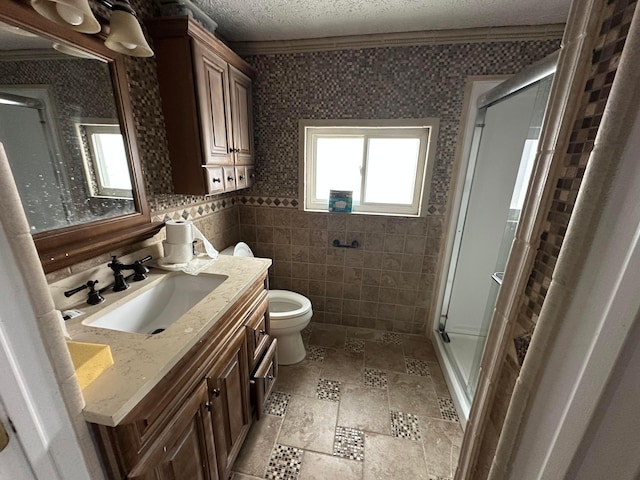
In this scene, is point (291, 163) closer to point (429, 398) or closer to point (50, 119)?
point (50, 119)

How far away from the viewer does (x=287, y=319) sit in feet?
5.46

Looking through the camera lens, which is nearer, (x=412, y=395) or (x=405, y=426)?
(x=405, y=426)

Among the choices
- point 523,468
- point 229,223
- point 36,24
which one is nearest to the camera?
point 523,468

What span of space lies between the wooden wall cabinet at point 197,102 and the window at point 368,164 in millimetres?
584

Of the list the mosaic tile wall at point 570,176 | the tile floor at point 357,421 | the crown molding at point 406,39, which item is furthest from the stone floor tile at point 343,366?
the crown molding at point 406,39

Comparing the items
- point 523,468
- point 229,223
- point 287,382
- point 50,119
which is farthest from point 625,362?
point 229,223

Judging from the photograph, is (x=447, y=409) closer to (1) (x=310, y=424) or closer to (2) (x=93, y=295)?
(1) (x=310, y=424)

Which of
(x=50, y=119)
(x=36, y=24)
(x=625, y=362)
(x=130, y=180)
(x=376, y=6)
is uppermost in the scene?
(x=376, y=6)

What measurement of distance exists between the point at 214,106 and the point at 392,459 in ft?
6.70

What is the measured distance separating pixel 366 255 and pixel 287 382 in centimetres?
108

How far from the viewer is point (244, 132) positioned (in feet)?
5.73

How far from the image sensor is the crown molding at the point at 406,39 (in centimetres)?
155

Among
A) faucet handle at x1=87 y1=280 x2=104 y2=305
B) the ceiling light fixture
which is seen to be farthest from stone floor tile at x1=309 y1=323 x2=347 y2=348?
the ceiling light fixture

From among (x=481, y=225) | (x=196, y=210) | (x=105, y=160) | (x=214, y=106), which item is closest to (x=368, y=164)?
(x=481, y=225)
